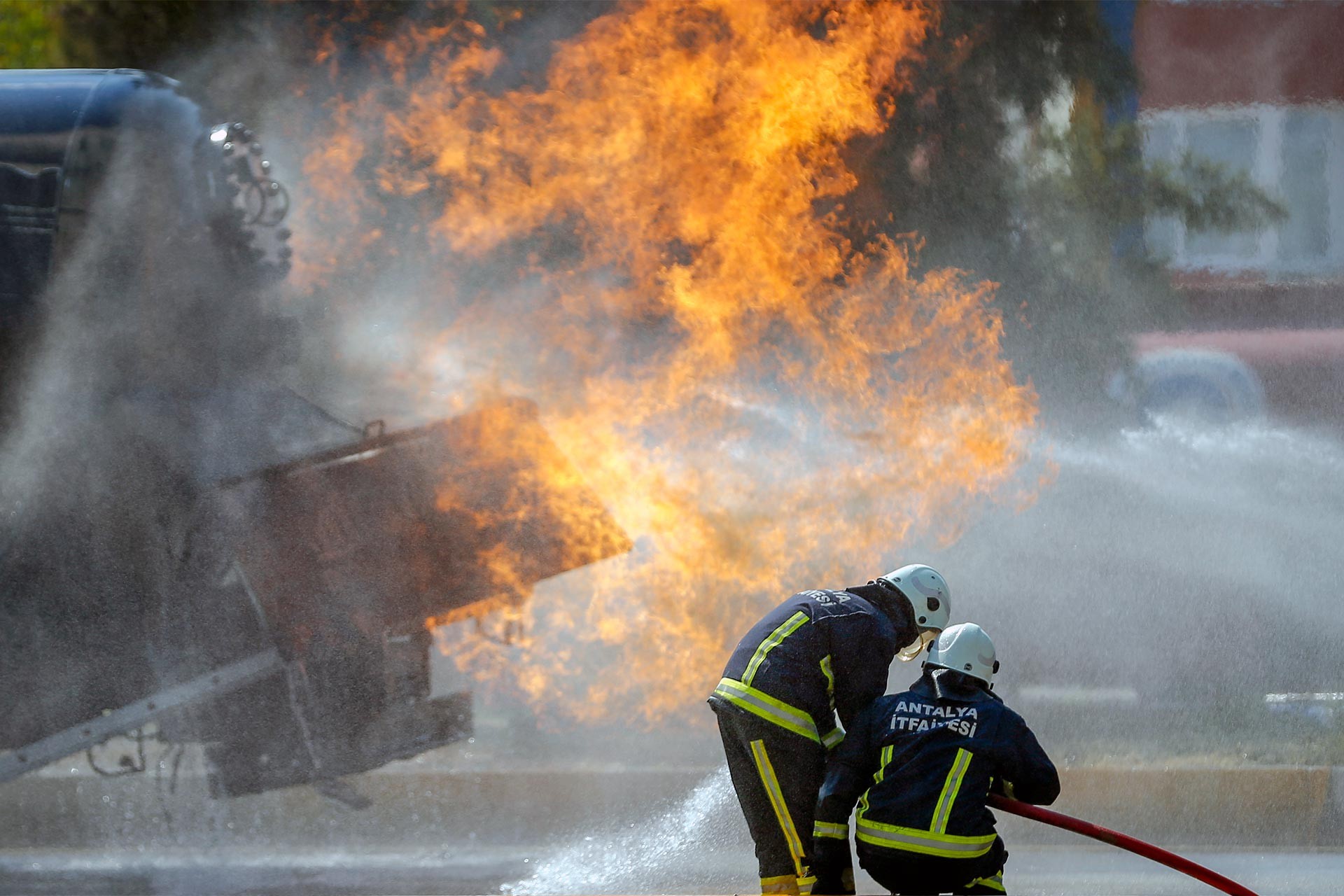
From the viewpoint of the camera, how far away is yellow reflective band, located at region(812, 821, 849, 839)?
11.6 feet

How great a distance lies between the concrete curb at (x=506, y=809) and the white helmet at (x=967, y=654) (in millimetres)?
2871

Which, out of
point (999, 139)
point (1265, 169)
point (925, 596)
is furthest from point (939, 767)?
point (1265, 169)

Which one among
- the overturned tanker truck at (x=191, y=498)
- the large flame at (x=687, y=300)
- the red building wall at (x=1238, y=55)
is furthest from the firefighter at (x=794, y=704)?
the red building wall at (x=1238, y=55)

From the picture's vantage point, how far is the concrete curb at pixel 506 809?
19.5 ft

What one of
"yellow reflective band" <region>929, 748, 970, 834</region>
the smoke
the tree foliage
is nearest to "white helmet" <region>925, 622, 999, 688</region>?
"yellow reflective band" <region>929, 748, 970, 834</region>

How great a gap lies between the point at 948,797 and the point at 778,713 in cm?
64

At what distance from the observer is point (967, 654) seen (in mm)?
3447

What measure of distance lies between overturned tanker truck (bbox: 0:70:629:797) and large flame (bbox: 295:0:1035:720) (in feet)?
4.14

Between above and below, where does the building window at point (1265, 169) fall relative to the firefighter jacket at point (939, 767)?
above

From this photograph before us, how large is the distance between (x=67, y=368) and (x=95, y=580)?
0.88 m

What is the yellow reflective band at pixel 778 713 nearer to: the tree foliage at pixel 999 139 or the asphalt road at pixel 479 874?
the asphalt road at pixel 479 874

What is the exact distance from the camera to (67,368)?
5.28 meters

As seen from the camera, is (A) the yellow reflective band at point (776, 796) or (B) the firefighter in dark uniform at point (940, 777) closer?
(B) the firefighter in dark uniform at point (940, 777)

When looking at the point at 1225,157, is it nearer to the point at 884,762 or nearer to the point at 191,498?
the point at 884,762
